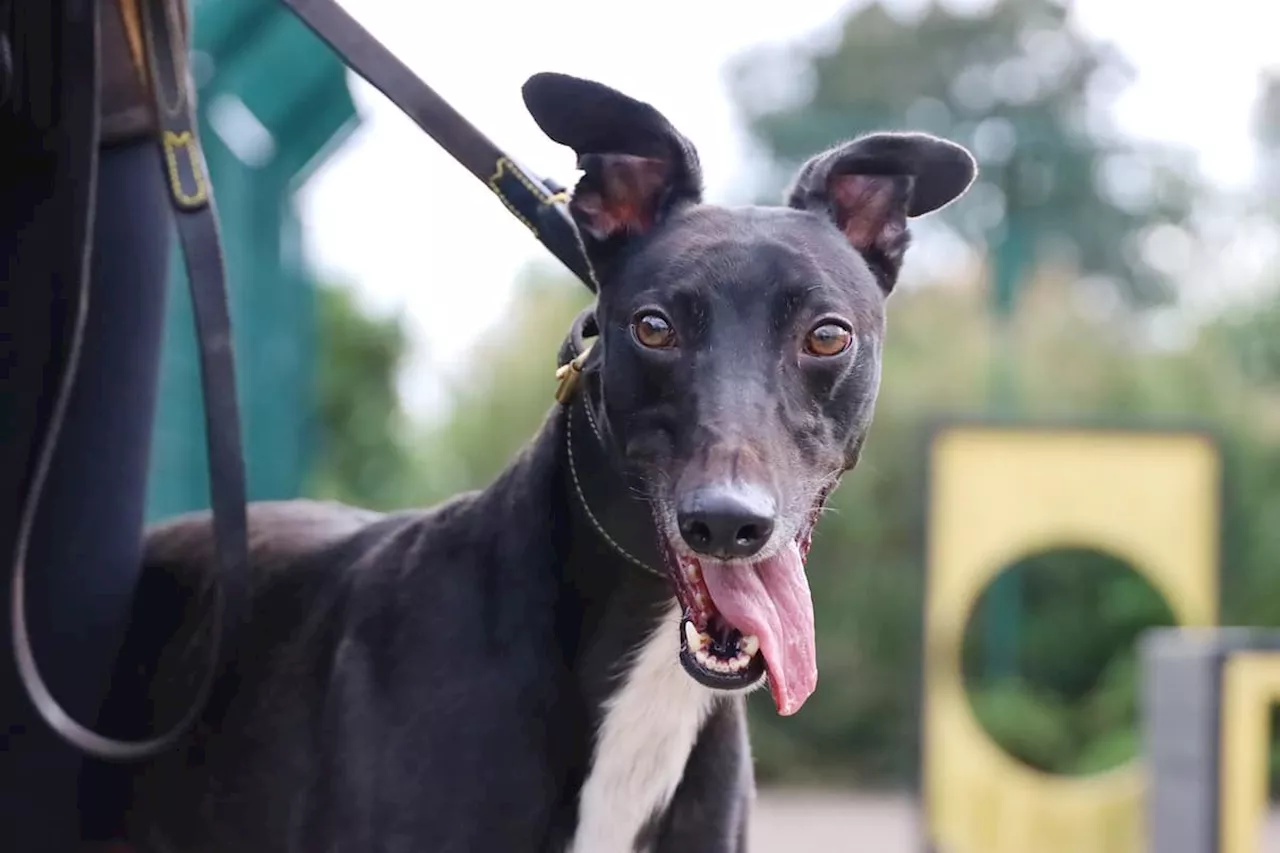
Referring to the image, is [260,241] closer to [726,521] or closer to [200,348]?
[200,348]

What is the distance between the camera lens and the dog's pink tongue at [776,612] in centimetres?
213

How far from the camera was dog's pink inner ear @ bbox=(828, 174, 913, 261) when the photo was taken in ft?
8.36

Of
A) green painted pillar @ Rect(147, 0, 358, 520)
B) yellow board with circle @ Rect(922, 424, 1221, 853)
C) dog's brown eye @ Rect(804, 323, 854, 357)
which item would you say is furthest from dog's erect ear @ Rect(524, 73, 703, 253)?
yellow board with circle @ Rect(922, 424, 1221, 853)

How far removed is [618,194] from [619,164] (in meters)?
0.04

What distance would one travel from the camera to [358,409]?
32.2 feet

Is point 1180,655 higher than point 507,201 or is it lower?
lower

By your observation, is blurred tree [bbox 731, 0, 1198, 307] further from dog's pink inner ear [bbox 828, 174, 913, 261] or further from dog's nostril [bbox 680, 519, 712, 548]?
dog's nostril [bbox 680, 519, 712, 548]

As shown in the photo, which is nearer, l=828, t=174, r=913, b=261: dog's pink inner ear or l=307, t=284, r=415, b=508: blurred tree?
l=828, t=174, r=913, b=261: dog's pink inner ear

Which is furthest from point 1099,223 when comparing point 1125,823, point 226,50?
point 226,50

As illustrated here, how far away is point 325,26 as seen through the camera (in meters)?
2.57

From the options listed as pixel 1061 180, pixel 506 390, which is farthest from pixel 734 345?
pixel 1061 180

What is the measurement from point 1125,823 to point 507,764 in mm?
5128

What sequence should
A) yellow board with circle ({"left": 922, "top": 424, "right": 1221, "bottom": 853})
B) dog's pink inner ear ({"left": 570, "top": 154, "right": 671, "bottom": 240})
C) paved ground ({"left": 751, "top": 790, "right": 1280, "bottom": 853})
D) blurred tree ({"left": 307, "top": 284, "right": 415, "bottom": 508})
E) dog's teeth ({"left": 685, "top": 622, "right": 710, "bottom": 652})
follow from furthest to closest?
blurred tree ({"left": 307, "top": 284, "right": 415, "bottom": 508}), paved ground ({"left": 751, "top": 790, "right": 1280, "bottom": 853}), yellow board with circle ({"left": 922, "top": 424, "right": 1221, "bottom": 853}), dog's pink inner ear ({"left": 570, "top": 154, "right": 671, "bottom": 240}), dog's teeth ({"left": 685, "top": 622, "right": 710, "bottom": 652})

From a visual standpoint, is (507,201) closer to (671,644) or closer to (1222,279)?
(671,644)
